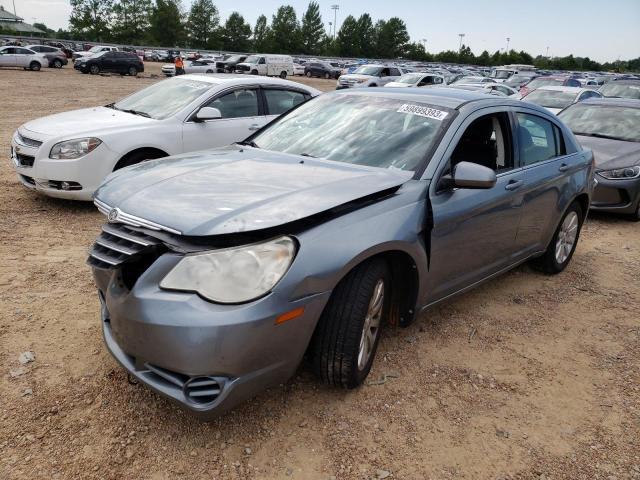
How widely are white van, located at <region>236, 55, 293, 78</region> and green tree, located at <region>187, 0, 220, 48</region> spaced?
212 feet

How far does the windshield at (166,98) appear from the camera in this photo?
6386 mm

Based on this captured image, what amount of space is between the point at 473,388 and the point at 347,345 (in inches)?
37.6

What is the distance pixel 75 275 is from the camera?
13.9 ft

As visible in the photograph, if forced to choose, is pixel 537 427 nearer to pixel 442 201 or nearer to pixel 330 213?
pixel 442 201

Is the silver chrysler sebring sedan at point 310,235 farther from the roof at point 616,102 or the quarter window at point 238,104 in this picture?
the roof at point 616,102

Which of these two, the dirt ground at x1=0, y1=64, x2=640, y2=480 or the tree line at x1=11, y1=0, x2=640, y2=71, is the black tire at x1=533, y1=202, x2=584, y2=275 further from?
the tree line at x1=11, y1=0, x2=640, y2=71

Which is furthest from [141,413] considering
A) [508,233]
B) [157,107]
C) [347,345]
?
[157,107]

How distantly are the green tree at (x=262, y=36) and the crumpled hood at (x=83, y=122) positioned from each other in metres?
99.9

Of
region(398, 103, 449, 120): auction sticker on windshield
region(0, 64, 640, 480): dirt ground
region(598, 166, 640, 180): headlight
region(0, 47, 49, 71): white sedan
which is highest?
region(398, 103, 449, 120): auction sticker on windshield

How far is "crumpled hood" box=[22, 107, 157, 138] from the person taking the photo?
228 inches

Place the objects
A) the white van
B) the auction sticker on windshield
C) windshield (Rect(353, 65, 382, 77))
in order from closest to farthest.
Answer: the auction sticker on windshield, windshield (Rect(353, 65, 382, 77)), the white van

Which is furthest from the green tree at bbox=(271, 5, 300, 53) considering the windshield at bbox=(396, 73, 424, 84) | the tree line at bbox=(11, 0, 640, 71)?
the windshield at bbox=(396, 73, 424, 84)

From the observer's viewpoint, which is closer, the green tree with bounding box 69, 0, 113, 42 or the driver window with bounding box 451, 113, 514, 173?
the driver window with bounding box 451, 113, 514, 173

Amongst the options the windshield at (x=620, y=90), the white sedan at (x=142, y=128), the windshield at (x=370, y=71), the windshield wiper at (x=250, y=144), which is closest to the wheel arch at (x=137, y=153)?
the white sedan at (x=142, y=128)
